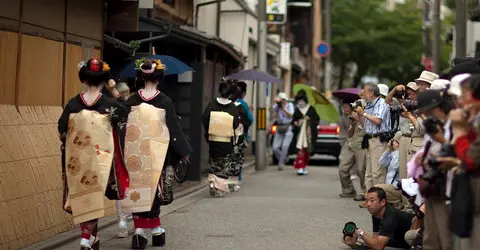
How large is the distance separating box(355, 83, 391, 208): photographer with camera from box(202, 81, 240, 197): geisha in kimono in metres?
2.74

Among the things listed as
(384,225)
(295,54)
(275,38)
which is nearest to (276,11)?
(275,38)

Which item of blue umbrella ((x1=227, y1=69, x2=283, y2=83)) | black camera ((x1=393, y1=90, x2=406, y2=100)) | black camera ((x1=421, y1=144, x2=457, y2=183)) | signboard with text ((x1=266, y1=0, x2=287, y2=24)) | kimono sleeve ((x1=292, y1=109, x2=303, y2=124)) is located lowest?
black camera ((x1=421, y1=144, x2=457, y2=183))

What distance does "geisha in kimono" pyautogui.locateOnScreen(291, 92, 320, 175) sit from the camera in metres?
20.9

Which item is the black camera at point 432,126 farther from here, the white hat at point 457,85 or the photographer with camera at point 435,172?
the white hat at point 457,85

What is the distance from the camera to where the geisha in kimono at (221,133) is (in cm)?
1514

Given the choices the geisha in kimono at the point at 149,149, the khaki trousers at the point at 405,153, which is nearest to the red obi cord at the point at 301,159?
the khaki trousers at the point at 405,153

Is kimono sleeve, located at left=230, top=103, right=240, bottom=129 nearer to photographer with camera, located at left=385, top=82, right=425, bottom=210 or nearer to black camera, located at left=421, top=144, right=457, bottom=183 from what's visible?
photographer with camera, located at left=385, top=82, right=425, bottom=210

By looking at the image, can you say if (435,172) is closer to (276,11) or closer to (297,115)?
(297,115)

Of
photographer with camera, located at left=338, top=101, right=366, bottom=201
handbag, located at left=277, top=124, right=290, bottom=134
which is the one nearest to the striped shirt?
photographer with camera, located at left=338, top=101, right=366, bottom=201

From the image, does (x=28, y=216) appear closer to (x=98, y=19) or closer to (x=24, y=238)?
(x=24, y=238)

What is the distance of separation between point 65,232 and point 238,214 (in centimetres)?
298

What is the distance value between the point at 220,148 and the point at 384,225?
253 inches

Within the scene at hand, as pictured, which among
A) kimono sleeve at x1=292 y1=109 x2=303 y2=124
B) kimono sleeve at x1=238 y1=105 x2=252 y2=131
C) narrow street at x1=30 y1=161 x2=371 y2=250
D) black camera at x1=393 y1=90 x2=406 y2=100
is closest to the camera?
narrow street at x1=30 y1=161 x2=371 y2=250

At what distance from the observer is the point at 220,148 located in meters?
15.3
